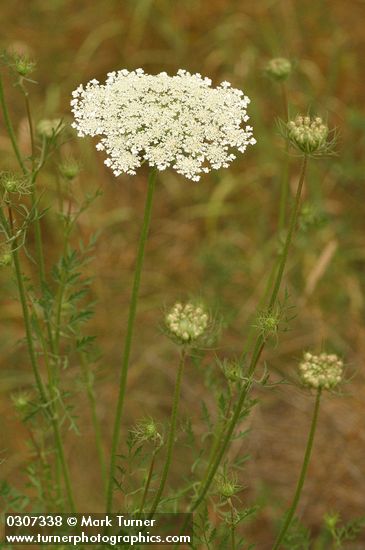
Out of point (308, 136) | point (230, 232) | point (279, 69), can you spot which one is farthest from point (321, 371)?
point (230, 232)

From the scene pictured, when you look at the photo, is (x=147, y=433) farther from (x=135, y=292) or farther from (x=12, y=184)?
(x=12, y=184)

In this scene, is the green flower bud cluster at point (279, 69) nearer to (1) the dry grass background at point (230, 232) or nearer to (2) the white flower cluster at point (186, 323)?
(1) the dry grass background at point (230, 232)

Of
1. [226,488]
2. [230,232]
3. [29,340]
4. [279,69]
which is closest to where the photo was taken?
[226,488]

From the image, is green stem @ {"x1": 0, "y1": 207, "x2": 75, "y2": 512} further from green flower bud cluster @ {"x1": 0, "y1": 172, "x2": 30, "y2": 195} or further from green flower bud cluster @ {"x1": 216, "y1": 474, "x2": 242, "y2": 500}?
green flower bud cluster @ {"x1": 216, "y1": 474, "x2": 242, "y2": 500}

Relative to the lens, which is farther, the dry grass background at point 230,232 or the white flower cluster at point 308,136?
the dry grass background at point 230,232

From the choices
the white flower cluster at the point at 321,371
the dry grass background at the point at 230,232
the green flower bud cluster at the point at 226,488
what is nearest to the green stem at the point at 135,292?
the green flower bud cluster at the point at 226,488

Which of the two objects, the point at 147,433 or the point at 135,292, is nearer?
the point at 147,433

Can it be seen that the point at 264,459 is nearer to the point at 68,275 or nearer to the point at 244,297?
the point at 244,297

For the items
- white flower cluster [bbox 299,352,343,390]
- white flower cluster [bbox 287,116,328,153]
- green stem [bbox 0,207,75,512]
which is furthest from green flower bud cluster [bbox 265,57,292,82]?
green stem [bbox 0,207,75,512]
